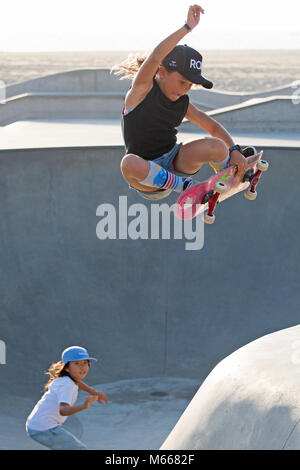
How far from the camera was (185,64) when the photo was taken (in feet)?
17.5

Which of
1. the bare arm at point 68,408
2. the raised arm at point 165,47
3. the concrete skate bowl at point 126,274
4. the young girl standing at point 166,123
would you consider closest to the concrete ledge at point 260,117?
the concrete skate bowl at point 126,274

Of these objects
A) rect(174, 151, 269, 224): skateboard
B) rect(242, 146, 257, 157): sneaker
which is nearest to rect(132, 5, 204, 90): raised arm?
rect(174, 151, 269, 224): skateboard

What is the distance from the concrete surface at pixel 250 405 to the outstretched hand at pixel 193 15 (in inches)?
102

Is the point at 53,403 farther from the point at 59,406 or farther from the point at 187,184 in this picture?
the point at 187,184

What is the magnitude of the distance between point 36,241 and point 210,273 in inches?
116

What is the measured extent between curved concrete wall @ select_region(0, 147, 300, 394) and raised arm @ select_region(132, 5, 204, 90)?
258 inches

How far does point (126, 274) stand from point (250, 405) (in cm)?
686

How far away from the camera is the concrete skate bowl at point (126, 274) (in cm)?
1157

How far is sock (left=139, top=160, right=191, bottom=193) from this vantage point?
5.69 meters

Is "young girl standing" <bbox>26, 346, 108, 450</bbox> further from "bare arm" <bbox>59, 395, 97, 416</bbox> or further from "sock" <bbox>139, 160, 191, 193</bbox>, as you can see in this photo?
"sock" <bbox>139, 160, 191, 193</bbox>

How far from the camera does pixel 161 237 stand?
1186 centimetres
